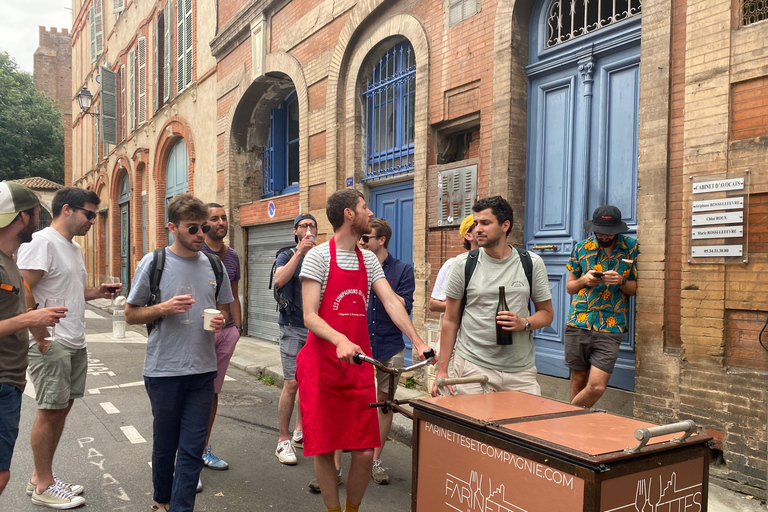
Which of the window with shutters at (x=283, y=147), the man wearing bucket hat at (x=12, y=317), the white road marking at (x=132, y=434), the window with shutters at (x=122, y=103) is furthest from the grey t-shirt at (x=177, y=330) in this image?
the window with shutters at (x=122, y=103)

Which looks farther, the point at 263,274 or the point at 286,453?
the point at 263,274

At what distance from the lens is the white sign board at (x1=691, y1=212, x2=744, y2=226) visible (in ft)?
14.6

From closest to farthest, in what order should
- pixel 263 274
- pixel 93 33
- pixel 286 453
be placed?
1. pixel 286 453
2. pixel 263 274
3. pixel 93 33

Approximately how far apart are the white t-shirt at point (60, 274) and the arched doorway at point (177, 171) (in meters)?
13.4

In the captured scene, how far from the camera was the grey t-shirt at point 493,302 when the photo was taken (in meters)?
3.63

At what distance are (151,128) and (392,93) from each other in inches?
531

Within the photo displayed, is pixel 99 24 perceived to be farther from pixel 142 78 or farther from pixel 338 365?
pixel 338 365

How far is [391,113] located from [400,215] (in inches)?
64.0

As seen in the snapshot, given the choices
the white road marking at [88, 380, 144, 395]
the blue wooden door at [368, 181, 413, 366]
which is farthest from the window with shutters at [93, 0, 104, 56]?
the white road marking at [88, 380, 144, 395]

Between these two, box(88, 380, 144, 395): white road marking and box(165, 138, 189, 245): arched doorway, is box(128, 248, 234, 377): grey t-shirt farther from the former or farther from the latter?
box(165, 138, 189, 245): arched doorway

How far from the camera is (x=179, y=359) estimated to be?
136 inches

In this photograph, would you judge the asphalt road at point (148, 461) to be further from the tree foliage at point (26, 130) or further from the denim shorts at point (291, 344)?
the tree foliage at point (26, 130)

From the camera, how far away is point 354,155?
9.44 meters

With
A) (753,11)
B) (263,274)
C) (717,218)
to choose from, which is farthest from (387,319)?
(263,274)
